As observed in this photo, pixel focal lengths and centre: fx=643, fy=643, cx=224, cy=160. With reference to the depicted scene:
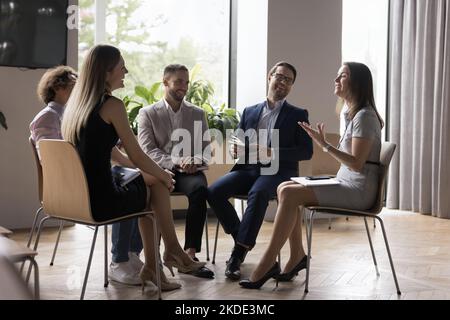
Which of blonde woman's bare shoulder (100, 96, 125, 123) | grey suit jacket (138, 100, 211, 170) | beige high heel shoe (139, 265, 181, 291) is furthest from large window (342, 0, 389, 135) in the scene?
blonde woman's bare shoulder (100, 96, 125, 123)

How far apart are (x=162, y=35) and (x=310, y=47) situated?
1.39 m

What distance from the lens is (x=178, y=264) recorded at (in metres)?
3.43

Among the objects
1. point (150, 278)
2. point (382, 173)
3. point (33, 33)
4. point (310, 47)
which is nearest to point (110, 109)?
point (150, 278)

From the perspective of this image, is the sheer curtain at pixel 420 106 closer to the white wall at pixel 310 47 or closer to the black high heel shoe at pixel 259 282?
the white wall at pixel 310 47

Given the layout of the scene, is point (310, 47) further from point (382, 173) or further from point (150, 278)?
point (150, 278)

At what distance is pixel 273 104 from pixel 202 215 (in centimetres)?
84

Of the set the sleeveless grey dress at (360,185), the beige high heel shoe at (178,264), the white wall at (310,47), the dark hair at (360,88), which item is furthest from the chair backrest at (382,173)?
the white wall at (310,47)

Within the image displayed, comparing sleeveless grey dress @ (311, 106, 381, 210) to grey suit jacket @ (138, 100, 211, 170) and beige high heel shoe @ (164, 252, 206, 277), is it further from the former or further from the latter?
grey suit jacket @ (138, 100, 211, 170)

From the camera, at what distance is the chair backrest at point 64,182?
2799 millimetres

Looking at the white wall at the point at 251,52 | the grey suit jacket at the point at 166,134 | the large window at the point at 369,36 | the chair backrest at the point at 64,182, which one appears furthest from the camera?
the large window at the point at 369,36

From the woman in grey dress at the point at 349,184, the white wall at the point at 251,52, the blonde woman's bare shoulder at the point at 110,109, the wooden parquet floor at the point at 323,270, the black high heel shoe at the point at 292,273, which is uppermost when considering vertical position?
the white wall at the point at 251,52

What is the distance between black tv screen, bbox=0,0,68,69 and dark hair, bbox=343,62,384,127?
2.72m

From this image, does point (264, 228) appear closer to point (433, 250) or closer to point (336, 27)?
point (433, 250)
